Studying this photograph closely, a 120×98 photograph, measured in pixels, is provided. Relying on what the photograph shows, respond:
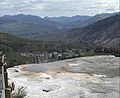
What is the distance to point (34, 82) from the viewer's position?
50.5 meters

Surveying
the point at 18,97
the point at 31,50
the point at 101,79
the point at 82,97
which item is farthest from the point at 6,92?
the point at 31,50

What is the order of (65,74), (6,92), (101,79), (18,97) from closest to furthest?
(6,92) → (18,97) → (101,79) → (65,74)

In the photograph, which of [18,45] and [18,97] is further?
[18,45]

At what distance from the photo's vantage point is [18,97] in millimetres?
16188

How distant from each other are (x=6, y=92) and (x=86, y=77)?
50789 mm

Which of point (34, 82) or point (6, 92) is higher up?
point (6, 92)

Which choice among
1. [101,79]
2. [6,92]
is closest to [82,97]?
[101,79]

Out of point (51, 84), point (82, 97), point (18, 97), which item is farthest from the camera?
point (51, 84)

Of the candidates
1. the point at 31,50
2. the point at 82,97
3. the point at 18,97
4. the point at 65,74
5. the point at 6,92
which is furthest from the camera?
the point at 31,50

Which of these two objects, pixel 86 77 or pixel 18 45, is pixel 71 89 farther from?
pixel 18 45

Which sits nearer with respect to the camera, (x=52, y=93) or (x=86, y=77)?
(x=52, y=93)

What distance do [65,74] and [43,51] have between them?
301 ft

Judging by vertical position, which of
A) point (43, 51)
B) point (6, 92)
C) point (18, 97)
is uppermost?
point (6, 92)

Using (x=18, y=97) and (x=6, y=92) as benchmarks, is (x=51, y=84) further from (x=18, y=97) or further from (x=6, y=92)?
(x=6, y=92)
